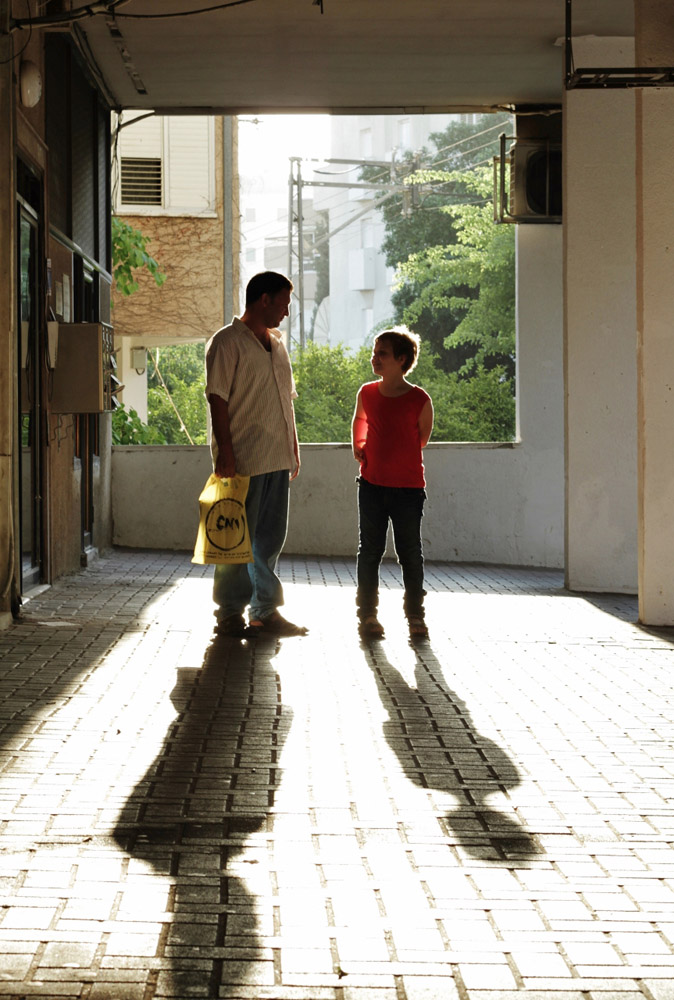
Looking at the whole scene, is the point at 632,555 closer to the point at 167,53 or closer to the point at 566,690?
the point at 566,690

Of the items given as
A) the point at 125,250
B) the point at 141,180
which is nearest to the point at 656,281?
the point at 125,250

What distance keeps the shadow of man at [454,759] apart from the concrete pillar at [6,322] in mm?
2541

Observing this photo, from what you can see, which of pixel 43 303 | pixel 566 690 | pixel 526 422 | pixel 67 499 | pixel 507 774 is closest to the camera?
pixel 507 774

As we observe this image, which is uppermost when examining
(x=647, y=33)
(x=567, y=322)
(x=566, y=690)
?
(x=647, y=33)

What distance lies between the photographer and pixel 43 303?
976 centimetres

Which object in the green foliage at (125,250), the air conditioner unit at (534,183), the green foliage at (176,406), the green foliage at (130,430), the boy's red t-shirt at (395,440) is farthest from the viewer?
the green foliage at (176,406)

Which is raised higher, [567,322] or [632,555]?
[567,322]

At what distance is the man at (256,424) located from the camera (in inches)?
293

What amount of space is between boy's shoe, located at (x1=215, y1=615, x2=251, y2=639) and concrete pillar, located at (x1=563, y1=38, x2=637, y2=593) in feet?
14.2

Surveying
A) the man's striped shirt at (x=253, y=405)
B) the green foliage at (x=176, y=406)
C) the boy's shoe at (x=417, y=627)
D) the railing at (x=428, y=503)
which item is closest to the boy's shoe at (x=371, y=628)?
the boy's shoe at (x=417, y=627)

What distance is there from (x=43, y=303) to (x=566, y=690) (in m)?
5.45

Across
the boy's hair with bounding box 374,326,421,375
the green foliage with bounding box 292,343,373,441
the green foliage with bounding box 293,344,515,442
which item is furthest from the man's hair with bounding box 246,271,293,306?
the green foliage with bounding box 292,343,373,441

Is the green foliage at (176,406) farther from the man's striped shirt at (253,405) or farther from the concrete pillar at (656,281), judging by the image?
the man's striped shirt at (253,405)

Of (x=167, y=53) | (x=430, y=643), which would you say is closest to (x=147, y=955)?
(x=430, y=643)
